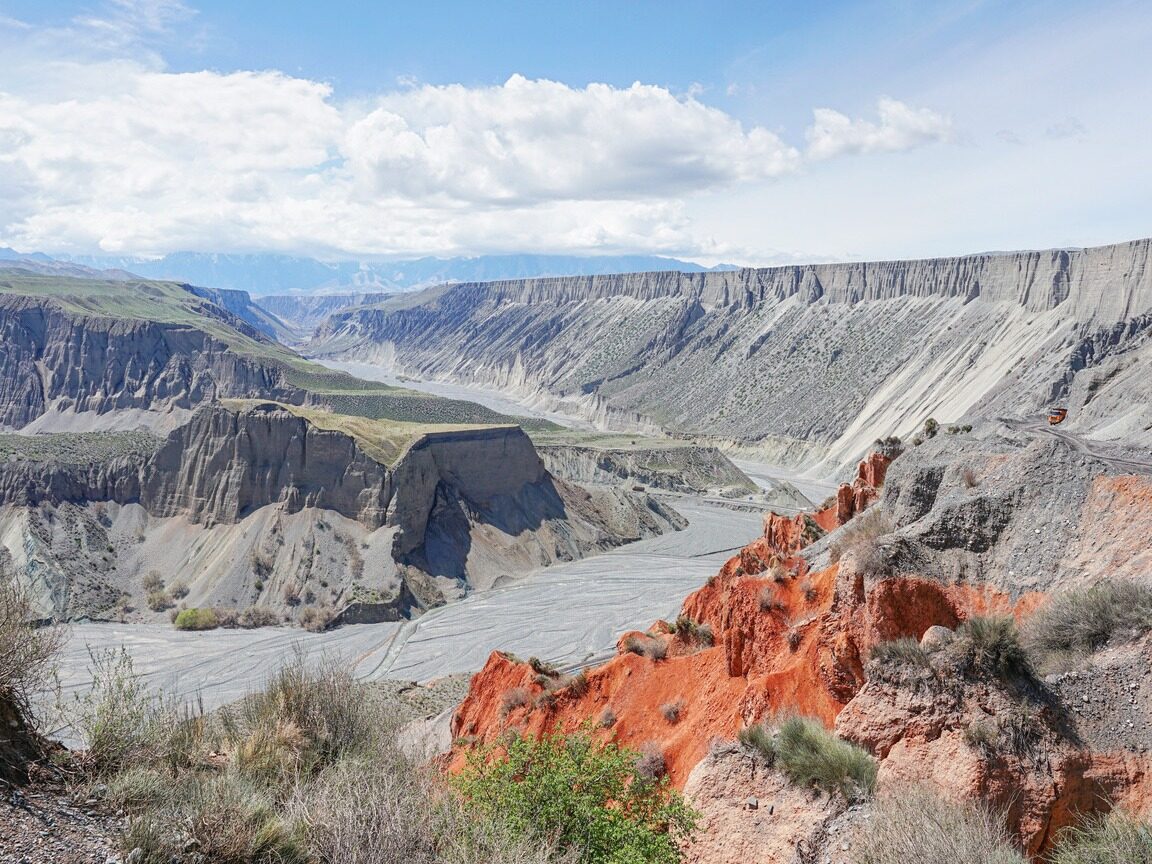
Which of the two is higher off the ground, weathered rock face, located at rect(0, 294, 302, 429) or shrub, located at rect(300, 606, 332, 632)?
weathered rock face, located at rect(0, 294, 302, 429)

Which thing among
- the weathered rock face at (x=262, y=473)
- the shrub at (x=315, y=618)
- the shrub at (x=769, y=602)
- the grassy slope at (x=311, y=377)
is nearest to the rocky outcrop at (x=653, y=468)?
the grassy slope at (x=311, y=377)

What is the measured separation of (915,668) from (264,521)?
183ft

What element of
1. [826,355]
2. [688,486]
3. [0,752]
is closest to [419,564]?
[688,486]

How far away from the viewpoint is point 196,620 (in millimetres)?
53312

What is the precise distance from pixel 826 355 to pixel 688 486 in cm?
4777

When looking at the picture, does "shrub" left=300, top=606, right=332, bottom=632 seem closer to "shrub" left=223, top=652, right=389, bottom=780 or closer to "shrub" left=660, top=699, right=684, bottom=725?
"shrub" left=660, top=699, right=684, bottom=725

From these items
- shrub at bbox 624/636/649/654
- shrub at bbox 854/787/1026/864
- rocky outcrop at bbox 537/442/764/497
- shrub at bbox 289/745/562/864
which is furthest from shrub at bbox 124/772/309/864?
rocky outcrop at bbox 537/442/764/497

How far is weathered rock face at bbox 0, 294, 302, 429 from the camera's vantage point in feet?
421

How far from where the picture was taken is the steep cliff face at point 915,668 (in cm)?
1170

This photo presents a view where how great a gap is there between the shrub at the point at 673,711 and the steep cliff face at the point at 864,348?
32084 millimetres

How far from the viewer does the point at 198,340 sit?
14550 cm

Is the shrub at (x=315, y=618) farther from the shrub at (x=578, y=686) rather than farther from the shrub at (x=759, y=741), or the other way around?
the shrub at (x=759, y=741)

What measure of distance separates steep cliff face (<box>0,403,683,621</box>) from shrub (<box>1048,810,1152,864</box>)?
4962 cm

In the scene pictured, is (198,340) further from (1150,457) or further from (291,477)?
(1150,457)
